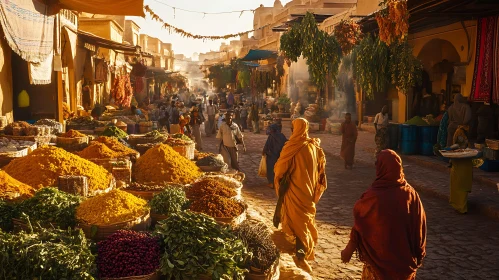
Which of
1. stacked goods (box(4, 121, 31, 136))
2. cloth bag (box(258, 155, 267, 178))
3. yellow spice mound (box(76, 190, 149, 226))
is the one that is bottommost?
cloth bag (box(258, 155, 267, 178))

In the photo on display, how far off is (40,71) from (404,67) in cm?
973

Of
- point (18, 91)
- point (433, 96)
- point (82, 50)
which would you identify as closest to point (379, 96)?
point (433, 96)

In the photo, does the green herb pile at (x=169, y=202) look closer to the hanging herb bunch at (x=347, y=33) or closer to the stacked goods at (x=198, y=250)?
the stacked goods at (x=198, y=250)

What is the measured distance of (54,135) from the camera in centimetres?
924

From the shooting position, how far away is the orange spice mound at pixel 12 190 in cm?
494

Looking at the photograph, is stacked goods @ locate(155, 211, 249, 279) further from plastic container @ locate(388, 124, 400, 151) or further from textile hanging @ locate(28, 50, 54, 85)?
plastic container @ locate(388, 124, 400, 151)

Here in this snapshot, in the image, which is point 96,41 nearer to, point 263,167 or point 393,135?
point 393,135

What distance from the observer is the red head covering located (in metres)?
3.76

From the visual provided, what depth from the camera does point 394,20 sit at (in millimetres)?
10609

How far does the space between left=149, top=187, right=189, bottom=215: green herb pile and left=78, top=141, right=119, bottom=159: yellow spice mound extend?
8.17 ft

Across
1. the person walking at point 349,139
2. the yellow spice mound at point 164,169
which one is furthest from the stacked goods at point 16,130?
the person walking at point 349,139

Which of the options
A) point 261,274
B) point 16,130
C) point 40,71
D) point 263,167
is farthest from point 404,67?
point 261,274

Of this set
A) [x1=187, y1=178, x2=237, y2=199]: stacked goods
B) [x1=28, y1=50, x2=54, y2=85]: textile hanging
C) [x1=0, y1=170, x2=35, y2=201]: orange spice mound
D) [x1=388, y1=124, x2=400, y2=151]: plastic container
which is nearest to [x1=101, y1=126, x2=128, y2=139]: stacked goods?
[x1=28, y1=50, x2=54, y2=85]: textile hanging

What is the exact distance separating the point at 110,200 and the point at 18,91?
7.62 metres
